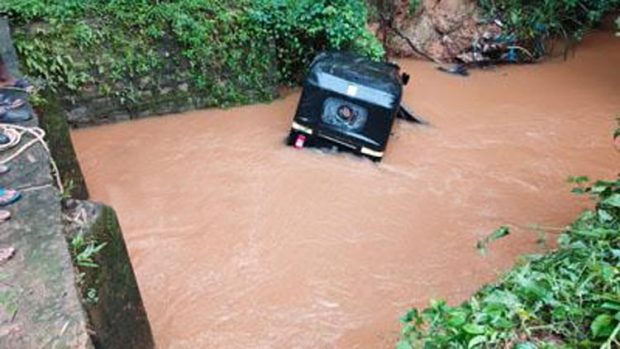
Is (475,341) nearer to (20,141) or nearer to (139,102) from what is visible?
(20,141)

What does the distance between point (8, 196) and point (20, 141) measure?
0.62 m

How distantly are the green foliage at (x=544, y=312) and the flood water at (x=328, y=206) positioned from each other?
1.51 metres

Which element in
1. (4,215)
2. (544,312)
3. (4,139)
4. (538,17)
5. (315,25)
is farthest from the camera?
(538,17)

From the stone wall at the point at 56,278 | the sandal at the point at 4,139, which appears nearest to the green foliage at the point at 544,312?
the stone wall at the point at 56,278

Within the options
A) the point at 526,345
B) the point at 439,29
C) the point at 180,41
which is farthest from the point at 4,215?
the point at 439,29

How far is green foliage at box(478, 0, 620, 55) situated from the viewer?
7168mm

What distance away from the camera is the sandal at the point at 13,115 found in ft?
11.2

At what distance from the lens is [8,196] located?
270cm

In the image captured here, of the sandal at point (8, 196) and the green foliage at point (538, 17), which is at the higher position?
the green foliage at point (538, 17)

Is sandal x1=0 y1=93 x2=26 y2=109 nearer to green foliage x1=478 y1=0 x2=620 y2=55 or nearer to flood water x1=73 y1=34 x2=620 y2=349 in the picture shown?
flood water x1=73 y1=34 x2=620 y2=349

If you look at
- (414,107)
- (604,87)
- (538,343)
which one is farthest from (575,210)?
(538,343)

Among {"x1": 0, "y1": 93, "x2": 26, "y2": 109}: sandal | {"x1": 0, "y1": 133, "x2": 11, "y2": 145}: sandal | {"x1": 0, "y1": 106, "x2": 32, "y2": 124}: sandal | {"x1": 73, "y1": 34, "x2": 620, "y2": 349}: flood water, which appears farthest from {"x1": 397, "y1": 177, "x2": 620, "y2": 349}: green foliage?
{"x1": 0, "y1": 93, "x2": 26, "y2": 109}: sandal

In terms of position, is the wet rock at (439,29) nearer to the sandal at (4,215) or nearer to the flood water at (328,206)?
the flood water at (328,206)

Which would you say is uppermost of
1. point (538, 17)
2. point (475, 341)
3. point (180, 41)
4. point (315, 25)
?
point (538, 17)
